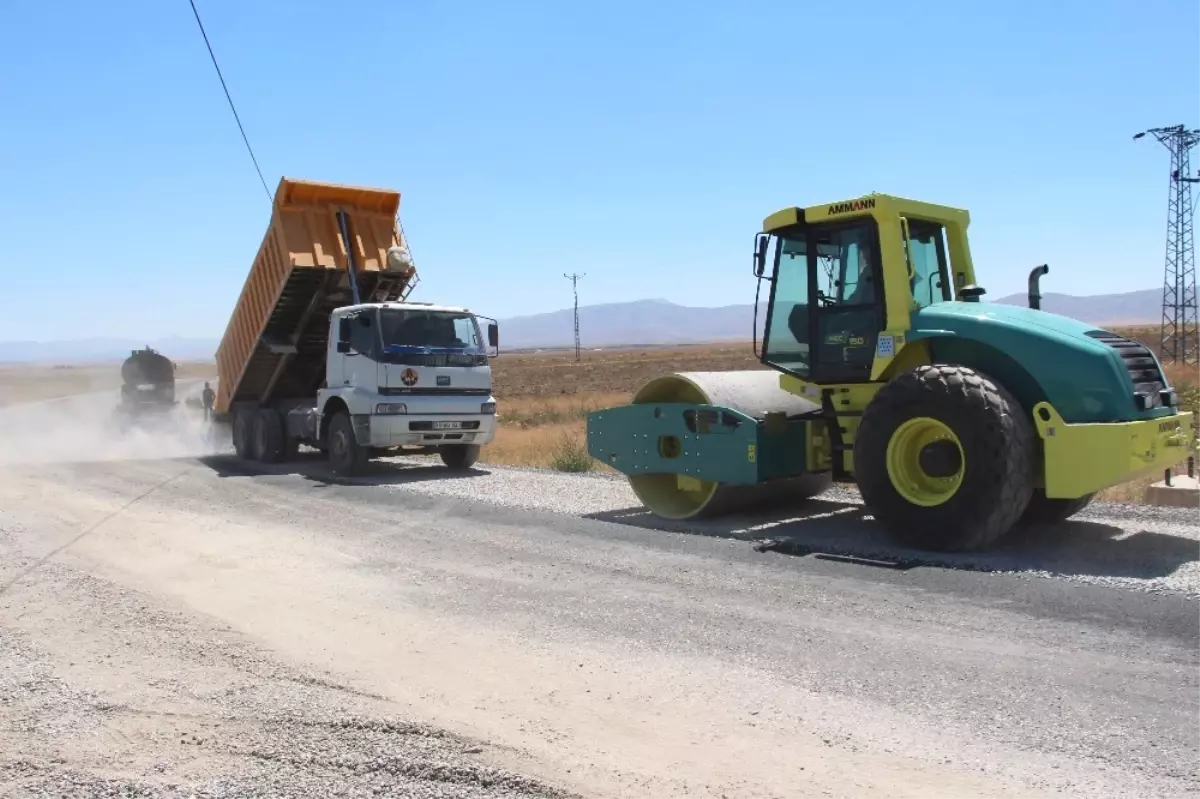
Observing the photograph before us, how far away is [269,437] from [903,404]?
1197cm

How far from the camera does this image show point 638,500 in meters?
11.6

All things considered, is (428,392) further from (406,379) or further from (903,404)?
(903,404)

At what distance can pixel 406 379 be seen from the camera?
14.8m

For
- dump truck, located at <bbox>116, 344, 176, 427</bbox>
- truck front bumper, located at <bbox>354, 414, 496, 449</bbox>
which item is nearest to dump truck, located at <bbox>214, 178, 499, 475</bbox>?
truck front bumper, located at <bbox>354, 414, 496, 449</bbox>

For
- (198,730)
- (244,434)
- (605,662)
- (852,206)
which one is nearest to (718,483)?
(852,206)

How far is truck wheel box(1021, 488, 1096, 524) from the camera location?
884cm

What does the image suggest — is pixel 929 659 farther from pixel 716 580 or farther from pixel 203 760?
pixel 203 760

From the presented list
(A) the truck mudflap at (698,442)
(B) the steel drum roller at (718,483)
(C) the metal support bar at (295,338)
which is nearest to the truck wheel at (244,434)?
(C) the metal support bar at (295,338)

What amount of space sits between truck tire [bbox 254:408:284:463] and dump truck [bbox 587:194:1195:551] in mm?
8262

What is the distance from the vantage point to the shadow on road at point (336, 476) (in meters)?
14.6

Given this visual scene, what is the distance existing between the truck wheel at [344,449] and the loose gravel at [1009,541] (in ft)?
9.33

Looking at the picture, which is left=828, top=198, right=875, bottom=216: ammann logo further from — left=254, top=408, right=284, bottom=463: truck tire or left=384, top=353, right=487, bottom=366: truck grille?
left=254, top=408, right=284, bottom=463: truck tire

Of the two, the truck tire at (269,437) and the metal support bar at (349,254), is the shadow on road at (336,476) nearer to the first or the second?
the truck tire at (269,437)

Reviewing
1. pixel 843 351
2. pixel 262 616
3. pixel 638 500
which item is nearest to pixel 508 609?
pixel 262 616
